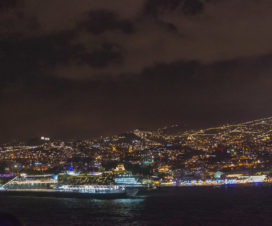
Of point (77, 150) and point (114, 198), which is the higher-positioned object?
point (77, 150)

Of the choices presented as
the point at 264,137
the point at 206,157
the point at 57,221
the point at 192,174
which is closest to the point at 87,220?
Answer: the point at 57,221

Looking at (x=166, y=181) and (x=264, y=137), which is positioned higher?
(x=264, y=137)

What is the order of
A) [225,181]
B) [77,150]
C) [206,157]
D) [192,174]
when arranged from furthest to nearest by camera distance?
[206,157], [77,150], [192,174], [225,181]

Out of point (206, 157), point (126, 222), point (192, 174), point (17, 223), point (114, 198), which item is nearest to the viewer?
point (17, 223)

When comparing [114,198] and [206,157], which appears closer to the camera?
[114,198]

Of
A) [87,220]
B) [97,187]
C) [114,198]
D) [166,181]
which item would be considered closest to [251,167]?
[166,181]

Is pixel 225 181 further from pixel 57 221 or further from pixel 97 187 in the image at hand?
pixel 57 221

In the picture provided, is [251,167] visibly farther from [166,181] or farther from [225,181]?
[166,181]

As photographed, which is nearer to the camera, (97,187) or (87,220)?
(87,220)

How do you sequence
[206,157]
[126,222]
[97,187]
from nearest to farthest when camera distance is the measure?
1. [126,222]
2. [97,187]
3. [206,157]
